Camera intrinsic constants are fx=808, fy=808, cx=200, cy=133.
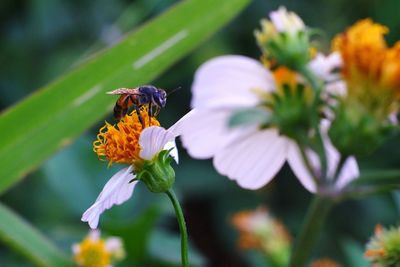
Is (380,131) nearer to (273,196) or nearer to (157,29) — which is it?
(157,29)

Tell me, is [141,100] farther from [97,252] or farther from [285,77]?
[97,252]

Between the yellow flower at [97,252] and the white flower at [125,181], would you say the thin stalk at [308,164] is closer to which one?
the white flower at [125,181]

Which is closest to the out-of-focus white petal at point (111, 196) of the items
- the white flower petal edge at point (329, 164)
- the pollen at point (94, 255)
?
the white flower petal edge at point (329, 164)

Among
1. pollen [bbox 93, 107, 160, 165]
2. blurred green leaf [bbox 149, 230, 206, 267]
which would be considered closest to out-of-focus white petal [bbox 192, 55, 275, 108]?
pollen [bbox 93, 107, 160, 165]

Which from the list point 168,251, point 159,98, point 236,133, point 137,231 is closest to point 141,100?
point 159,98

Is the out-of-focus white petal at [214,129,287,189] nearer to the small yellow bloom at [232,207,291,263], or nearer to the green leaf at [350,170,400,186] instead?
the green leaf at [350,170,400,186]

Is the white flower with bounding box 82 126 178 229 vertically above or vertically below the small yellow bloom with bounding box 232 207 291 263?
above

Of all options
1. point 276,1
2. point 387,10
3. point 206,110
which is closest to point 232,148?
point 206,110
